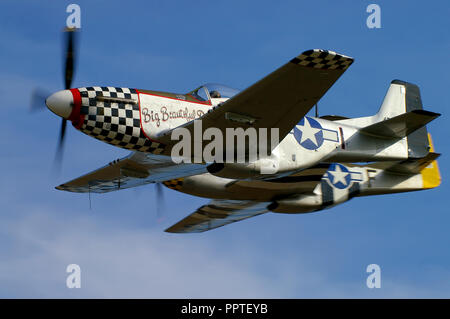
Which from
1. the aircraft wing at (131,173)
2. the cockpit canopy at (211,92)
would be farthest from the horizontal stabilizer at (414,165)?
the cockpit canopy at (211,92)

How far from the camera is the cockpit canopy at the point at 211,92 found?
18891 mm

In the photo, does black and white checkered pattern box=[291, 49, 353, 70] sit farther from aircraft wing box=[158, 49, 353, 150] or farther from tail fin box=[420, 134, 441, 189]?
tail fin box=[420, 134, 441, 189]

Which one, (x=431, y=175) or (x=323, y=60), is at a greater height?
(x=323, y=60)

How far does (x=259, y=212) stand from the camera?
2436 centimetres

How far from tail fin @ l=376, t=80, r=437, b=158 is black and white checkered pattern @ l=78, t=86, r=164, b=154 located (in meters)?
9.52

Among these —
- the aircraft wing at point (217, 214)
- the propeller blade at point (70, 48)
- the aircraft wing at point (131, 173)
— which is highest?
the propeller blade at point (70, 48)

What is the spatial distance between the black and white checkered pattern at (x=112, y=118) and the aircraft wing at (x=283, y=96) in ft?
2.40

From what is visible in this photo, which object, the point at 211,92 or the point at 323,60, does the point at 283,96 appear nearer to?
the point at 323,60

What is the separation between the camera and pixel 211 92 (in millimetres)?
19078

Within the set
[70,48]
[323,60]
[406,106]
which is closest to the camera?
[323,60]

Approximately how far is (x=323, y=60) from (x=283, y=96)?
1.67 meters

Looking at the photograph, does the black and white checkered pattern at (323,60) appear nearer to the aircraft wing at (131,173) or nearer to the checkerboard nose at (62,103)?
the checkerboard nose at (62,103)

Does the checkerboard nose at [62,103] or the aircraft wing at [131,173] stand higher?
the checkerboard nose at [62,103]

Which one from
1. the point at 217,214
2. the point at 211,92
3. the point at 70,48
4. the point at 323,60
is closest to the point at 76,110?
the point at 70,48
